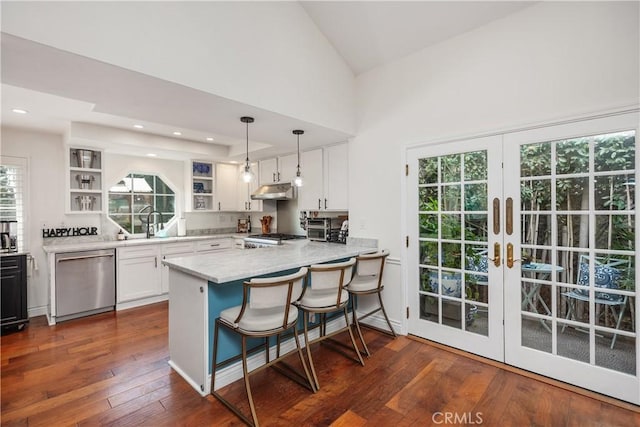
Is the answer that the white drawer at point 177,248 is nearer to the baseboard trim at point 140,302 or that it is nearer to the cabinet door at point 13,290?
the baseboard trim at point 140,302

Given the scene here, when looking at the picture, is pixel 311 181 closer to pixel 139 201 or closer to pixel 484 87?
pixel 484 87

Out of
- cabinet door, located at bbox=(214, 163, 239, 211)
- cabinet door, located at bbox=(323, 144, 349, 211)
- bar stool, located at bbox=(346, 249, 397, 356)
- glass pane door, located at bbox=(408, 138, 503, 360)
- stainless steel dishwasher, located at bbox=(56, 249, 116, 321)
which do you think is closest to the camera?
glass pane door, located at bbox=(408, 138, 503, 360)

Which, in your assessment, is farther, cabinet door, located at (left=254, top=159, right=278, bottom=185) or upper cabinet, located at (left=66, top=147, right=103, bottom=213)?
cabinet door, located at (left=254, top=159, right=278, bottom=185)

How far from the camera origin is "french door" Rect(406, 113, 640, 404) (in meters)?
2.21

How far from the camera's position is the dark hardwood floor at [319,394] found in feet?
6.68

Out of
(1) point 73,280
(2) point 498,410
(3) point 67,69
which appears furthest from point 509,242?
(1) point 73,280

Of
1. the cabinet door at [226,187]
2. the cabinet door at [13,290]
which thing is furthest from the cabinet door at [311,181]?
the cabinet door at [13,290]

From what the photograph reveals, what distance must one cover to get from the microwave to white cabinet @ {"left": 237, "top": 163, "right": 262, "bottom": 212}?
135cm

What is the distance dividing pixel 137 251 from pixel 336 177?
3.04 metres

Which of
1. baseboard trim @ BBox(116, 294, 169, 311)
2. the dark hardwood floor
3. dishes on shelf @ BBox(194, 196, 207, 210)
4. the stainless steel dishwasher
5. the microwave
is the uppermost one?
dishes on shelf @ BBox(194, 196, 207, 210)

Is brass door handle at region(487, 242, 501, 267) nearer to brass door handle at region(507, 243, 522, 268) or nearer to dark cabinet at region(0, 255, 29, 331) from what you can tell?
brass door handle at region(507, 243, 522, 268)

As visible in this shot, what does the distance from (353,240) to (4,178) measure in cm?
455

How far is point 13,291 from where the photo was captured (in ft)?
11.6

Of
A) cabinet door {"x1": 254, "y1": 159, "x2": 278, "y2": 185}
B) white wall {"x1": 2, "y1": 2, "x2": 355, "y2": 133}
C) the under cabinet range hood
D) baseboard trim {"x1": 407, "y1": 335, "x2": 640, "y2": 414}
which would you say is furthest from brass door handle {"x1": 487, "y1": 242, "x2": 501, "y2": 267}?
cabinet door {"x1": 254, "y1": 159, "x2": 278, "y2": 185}
